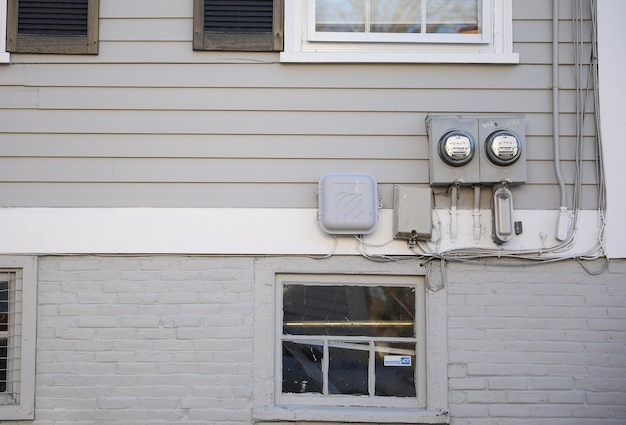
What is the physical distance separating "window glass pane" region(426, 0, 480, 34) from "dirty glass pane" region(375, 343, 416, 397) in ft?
7.09

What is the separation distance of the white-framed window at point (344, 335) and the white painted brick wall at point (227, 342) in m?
0.12

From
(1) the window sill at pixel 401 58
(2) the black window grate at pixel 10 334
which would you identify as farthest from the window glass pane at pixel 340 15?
(2) the black window grate at pixel 10 334

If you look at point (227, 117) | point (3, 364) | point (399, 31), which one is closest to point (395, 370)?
point (227, 117)

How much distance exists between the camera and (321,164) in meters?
4.45

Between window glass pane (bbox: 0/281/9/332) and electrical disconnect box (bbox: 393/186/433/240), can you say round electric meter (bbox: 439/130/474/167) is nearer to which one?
electrical disconnect box (bbox: 393/186/433/240)

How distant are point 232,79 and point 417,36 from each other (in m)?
1.28

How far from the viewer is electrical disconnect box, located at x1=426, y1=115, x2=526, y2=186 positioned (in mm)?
4277

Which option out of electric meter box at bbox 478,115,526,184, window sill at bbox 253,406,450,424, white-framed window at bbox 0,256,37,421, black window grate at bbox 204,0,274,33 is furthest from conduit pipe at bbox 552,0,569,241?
white-framed window at bbox 0,256,37,421

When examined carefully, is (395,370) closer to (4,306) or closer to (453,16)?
(453,16)

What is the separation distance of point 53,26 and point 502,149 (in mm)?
3073

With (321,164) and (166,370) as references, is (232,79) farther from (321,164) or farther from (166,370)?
(166,370)

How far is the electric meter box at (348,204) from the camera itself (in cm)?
427

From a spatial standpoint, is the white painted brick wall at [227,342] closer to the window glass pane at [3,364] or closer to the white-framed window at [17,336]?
the white-framed window at [17,336]

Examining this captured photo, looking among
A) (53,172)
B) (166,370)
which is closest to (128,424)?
(166,370)
